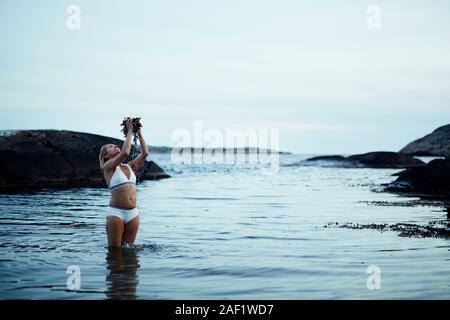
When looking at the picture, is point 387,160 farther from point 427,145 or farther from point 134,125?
point 134,125

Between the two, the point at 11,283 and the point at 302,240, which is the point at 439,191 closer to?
the point at 302,240

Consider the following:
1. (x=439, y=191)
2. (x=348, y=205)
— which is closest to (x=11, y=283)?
(x=348, y=205)

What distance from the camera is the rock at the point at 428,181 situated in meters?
23.8

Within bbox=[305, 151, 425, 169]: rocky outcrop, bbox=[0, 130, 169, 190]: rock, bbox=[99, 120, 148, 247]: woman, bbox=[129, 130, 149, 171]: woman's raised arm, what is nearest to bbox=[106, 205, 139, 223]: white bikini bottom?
bbox=[99, 120, 148, 247]: woman

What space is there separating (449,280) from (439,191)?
1675 centimetres

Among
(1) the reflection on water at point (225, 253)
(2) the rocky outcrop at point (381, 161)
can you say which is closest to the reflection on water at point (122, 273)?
(1) the reflection on water at point (225, 253)

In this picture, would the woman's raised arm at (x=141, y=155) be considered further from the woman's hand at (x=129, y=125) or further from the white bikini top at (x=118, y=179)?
the white bikini top at (x=118, y=179)

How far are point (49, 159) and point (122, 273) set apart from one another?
2115cm

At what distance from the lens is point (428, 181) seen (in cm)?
2473

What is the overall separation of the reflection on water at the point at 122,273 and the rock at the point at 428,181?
1653 centimetres

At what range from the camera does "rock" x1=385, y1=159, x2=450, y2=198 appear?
78.2 feet

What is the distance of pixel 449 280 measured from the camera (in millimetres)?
7992

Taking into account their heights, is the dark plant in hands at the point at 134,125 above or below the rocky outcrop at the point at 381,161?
above
